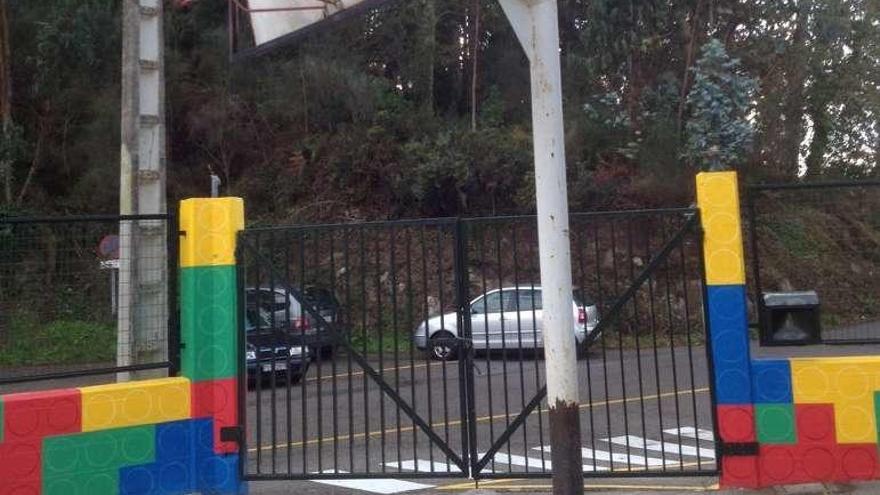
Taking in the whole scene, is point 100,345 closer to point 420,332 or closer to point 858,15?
point 420,332

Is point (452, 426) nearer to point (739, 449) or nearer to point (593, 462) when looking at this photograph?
point (593, 462)

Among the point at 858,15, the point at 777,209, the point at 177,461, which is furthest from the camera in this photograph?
the point at 858,15

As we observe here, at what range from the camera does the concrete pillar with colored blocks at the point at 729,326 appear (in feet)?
26.0

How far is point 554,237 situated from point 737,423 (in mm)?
2767

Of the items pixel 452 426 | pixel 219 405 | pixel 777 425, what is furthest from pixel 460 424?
pixel 777 425

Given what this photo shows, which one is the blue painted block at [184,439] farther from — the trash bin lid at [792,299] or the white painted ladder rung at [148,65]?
the white painted ladder rung at [148,65]

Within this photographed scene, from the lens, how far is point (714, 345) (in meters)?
7.98

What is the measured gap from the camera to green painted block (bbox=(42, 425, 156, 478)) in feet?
25.8

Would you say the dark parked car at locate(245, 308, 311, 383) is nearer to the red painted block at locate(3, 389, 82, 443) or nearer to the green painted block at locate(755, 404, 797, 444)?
the red painted block at locate(3, 389, 82, 443)

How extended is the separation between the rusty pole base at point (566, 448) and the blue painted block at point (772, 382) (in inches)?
91.6

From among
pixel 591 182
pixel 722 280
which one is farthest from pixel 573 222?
pixel 591 182

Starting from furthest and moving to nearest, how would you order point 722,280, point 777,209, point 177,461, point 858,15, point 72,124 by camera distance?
point 72,124 < point 858,15 < point 777,209 < point 177,461 < point 722,280

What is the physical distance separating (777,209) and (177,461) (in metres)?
5.66

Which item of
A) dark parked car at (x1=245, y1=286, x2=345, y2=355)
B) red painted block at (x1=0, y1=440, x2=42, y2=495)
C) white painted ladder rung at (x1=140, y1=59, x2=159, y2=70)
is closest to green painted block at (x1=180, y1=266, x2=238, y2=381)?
dark parked car at (x1=245, y1=286, x2=345, y2=355)
